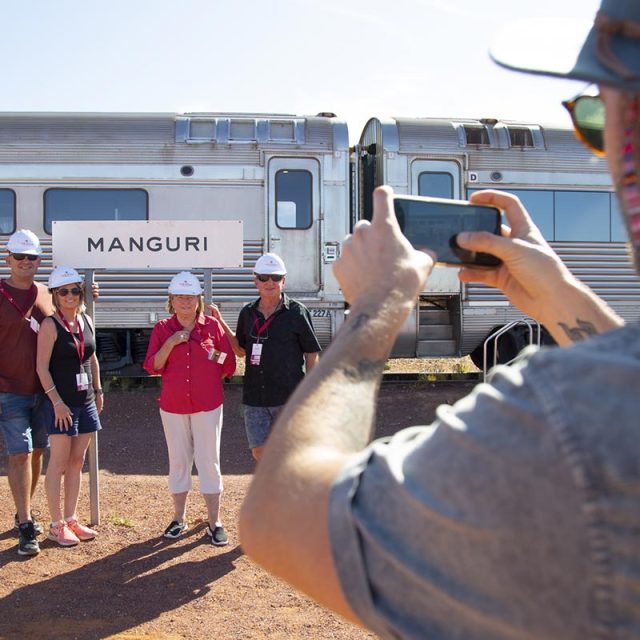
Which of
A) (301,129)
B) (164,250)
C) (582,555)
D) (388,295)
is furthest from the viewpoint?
(301,129)

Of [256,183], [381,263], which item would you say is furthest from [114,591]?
[256,183]

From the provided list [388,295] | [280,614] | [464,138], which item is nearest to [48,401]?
[280,614]

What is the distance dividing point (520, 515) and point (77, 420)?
5.14 metres

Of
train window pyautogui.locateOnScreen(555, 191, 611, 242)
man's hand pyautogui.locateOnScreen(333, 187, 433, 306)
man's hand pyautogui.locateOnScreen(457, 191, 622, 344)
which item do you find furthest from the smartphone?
train window pyautogui.locateOnScreen(555, 191, 611, 242)

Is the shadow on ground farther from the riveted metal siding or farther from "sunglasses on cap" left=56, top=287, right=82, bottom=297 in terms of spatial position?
the riveted metal siding

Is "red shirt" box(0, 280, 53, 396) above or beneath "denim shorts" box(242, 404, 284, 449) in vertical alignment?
above

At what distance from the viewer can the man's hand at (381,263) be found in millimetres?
1216

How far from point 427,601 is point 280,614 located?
12.3 ft

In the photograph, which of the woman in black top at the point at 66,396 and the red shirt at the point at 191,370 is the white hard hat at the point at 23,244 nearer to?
the woman in black top at the point at 66,396

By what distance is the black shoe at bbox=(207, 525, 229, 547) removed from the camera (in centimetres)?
543

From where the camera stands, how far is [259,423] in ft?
18.7

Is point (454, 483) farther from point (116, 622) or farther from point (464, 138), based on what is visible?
point (464, 138)

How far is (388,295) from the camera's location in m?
1.20

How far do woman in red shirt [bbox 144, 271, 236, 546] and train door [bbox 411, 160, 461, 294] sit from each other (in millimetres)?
4906
